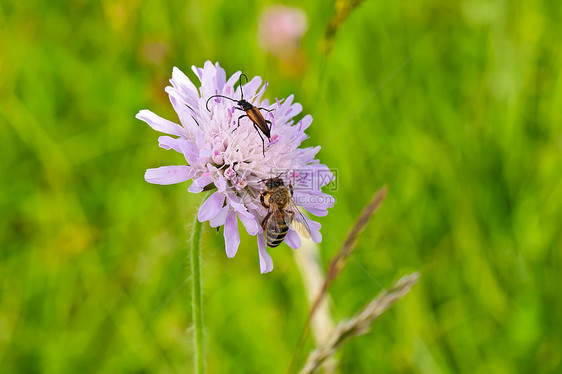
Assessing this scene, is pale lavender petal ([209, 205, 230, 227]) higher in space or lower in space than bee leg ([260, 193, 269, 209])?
higher

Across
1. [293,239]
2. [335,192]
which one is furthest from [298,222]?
[335,192]

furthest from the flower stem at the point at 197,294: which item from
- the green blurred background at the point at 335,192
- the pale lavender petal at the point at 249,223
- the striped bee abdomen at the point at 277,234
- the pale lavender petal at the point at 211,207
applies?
the green blurred background at the point at 335,192

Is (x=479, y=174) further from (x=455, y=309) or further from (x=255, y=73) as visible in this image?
(x=255, y=73)

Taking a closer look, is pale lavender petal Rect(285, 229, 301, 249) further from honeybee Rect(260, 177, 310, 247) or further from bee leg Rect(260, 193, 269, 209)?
bee leg Rect(260, 193, 269, 209)

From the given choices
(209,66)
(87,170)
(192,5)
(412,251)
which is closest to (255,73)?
(192,5)

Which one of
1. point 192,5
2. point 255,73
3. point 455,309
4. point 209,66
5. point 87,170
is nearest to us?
point 209,66

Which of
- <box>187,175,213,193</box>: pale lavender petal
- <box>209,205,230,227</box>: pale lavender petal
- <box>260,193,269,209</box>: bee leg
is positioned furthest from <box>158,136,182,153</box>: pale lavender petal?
<box>260,193,269,209</box>: bee leg
